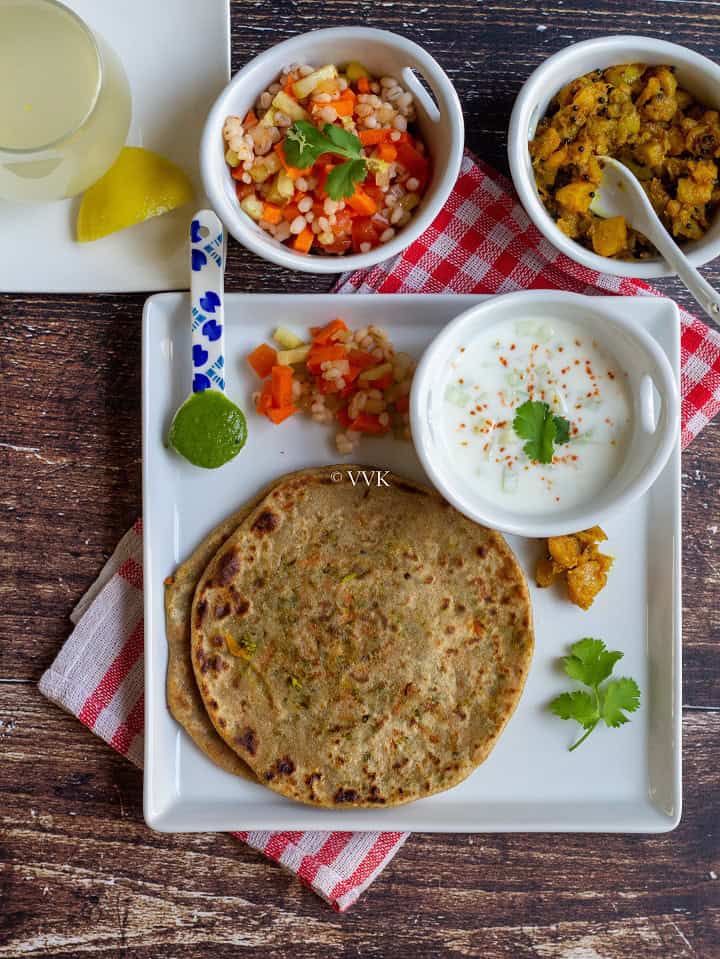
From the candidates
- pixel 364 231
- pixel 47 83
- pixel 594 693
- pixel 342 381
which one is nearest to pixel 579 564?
pixel 594 693

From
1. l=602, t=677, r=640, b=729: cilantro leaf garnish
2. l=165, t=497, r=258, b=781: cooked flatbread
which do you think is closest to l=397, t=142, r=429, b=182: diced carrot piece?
l=165, t=497, r=258, b=781: cooked flatbread

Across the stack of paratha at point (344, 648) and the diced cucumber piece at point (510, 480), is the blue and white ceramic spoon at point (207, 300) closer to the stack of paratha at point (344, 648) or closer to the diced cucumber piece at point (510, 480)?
the stack of paratha at point (344, 648)

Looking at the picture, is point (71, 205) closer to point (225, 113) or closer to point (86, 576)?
point (225, 113)

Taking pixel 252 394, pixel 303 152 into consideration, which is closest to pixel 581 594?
pixel 252 394

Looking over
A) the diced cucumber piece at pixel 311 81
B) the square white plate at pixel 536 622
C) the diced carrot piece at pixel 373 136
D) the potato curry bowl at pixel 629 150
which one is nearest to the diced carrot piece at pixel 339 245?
the square white plate at pixel 536 622

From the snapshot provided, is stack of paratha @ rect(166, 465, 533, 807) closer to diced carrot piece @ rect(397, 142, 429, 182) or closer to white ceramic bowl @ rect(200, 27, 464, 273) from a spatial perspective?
white ceramic bowl @ rect(200, 27, 464, 273)

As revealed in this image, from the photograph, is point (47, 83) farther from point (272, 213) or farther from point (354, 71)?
point (354, 71)

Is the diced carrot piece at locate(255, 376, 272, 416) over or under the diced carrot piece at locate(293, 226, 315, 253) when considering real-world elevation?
under
